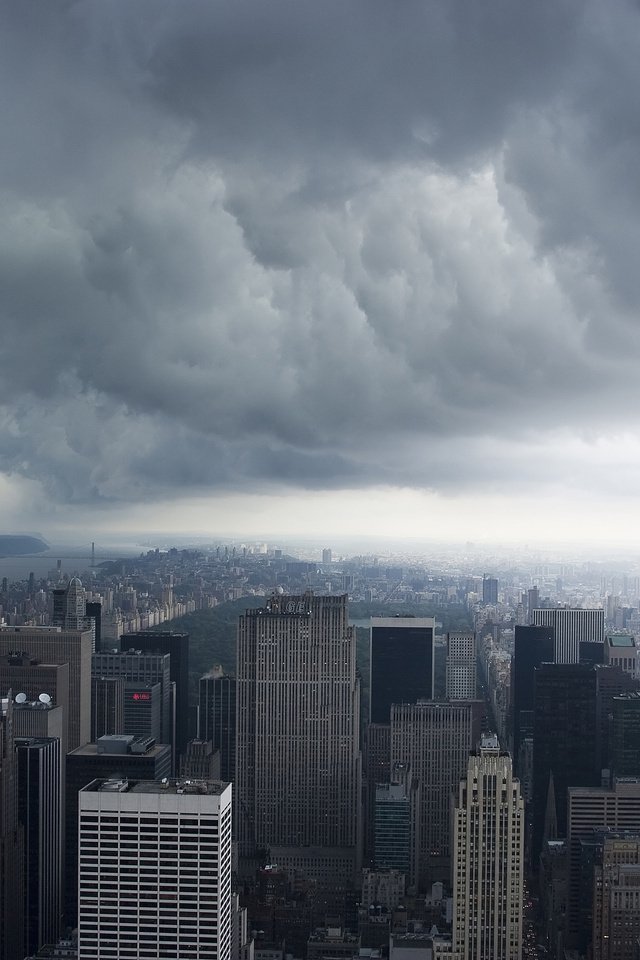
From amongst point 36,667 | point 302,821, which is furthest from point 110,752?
point 302,821

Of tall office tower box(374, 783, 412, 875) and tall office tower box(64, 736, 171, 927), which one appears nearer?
tall office tower box(64, 736, 171, 927)

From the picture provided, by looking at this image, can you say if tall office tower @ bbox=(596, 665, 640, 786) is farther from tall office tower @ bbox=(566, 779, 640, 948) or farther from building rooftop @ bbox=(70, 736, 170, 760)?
building rooftop @ bbox=(70, 736, 170, 760)

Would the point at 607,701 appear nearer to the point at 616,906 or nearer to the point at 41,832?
the point at 616,906

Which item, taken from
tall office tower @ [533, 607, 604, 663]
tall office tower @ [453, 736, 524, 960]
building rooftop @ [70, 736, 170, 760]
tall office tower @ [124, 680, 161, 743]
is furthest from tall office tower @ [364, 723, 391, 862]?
tall office tower @ [453, 736, 524, 960]

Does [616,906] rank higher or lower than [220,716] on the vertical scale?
lower

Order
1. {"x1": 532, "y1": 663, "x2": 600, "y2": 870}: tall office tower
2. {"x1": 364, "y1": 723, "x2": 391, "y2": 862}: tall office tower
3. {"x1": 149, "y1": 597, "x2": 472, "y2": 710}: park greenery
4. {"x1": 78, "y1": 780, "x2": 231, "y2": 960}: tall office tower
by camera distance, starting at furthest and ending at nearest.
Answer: {"x1": 149, "y1": 597, "x2": 472, "y2": 710}: park greenery, {"x1": 532, "y1": 663, "x2": 600, "y2": 870}: tall office tower, {"x1": 364, "y1": 723, "x2": 391, "y2": 862}: tall office tower, {"x1": 78, "y1": 780, "x2": 231, "y2": 960}: tall office tower

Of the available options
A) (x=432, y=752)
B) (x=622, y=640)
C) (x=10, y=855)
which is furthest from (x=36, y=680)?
(x=622, y=640)
